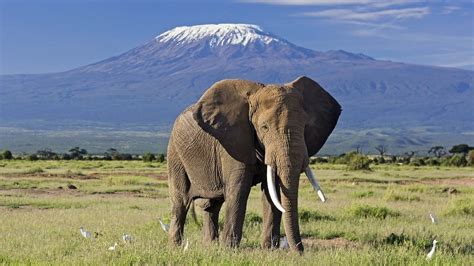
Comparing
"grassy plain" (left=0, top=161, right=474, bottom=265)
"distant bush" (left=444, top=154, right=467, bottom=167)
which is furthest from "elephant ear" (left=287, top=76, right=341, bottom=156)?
"distant bush" (left=444, top=154, right=467, bottom=167)

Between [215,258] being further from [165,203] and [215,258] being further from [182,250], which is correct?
[165,203]

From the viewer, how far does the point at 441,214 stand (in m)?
18.4

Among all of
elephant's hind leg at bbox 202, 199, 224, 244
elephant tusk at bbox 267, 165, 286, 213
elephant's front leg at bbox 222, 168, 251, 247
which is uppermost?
elephant tusk at bbox 267, 165, 286, 213

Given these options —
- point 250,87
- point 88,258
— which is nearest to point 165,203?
point 250,87

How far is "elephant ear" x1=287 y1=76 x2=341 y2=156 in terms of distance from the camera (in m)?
11.4

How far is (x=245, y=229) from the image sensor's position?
14523 mm

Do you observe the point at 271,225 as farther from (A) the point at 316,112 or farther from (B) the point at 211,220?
(A) the point at 316,112

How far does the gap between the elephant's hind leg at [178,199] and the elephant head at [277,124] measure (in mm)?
1691

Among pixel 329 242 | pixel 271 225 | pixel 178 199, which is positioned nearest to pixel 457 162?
pixel 329 242

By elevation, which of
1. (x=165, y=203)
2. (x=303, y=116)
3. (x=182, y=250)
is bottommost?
(x=165, y=203)

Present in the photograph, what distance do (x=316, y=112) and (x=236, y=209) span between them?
1.59 m

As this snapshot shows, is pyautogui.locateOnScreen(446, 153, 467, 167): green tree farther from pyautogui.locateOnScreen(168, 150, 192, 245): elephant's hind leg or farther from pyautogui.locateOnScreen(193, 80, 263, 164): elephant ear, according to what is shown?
pyautogui.locateOnScreen(193, 80, 263, 164): elephant ear

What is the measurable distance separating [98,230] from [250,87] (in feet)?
16.3

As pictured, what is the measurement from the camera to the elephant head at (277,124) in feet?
34.0
